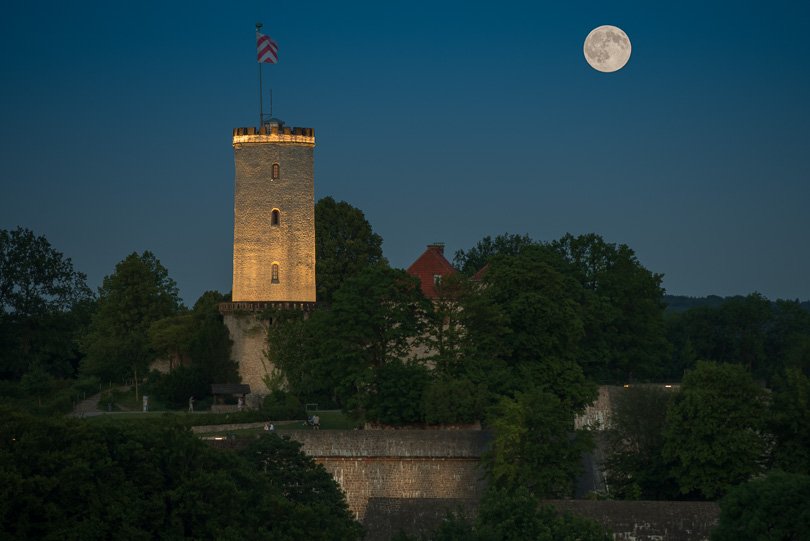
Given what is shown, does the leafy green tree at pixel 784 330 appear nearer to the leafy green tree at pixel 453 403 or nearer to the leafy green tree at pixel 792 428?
the leafy green tree at pixel 453 403

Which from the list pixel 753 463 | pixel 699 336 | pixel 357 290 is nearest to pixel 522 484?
pixel 753 463

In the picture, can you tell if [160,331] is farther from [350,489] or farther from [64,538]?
[64,538]

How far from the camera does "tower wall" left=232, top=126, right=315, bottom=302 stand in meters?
90.8

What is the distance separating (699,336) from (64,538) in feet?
236

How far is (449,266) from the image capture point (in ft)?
282

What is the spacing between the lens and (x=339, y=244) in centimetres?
9750

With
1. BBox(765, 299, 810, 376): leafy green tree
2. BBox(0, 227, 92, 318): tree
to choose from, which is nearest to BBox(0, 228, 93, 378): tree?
BBox(0, 227, 92, 318): tree

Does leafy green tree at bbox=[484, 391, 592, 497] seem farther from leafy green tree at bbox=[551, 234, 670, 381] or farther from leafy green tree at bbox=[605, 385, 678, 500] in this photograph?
leafy green tree at bbox=[551, 234, 670, 381]

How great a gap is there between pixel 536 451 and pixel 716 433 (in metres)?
5.44

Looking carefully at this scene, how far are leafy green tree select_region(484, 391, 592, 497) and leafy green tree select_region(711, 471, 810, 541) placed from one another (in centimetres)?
857

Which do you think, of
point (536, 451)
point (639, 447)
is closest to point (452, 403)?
point (639, 447)

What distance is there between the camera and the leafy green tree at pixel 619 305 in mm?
82812

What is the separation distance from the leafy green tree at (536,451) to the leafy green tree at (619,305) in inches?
887

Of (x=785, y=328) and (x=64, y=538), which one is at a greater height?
(x=785, y=328)
